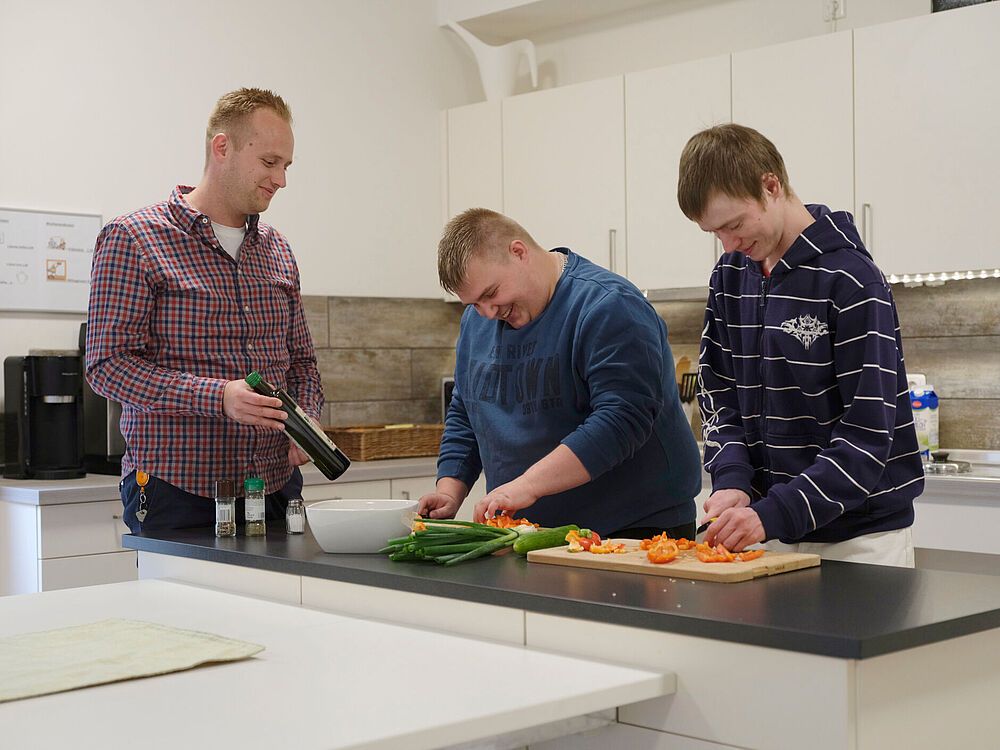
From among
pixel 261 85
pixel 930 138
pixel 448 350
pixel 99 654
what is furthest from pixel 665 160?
pixel 99 654

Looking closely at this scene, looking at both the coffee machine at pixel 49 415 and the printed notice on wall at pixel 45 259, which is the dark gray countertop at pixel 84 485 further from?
the printed notice on wall at pixel 45 259

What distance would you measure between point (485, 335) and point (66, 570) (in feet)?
4.92

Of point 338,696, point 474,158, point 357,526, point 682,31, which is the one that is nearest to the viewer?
point 338,696

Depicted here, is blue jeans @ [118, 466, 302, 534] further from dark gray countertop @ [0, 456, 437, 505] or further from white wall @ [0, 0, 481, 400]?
white wall @ [0, 0, 481, 400]

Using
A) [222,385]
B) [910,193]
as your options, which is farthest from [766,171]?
[910,193]

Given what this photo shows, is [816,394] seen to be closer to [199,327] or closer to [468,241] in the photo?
[468,241]

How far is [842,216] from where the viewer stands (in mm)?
1854

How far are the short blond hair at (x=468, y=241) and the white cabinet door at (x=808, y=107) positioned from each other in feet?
5.77

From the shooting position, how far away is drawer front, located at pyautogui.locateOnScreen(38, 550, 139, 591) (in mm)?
3074

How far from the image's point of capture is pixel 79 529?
313cm

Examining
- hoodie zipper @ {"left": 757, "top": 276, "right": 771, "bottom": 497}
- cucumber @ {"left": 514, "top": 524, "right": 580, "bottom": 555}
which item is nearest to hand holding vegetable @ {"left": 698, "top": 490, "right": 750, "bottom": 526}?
hoodie zipper @ {"left": 757, "top": 276, "right": 771, "bottom": 497}

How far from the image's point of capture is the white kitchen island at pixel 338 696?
113 cm

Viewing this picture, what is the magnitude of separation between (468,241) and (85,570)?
1662 millimetres

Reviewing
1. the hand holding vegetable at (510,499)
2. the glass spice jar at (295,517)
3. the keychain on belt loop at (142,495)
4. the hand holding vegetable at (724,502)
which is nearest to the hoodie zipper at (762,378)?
the hand holding vegetable at (724,502)
